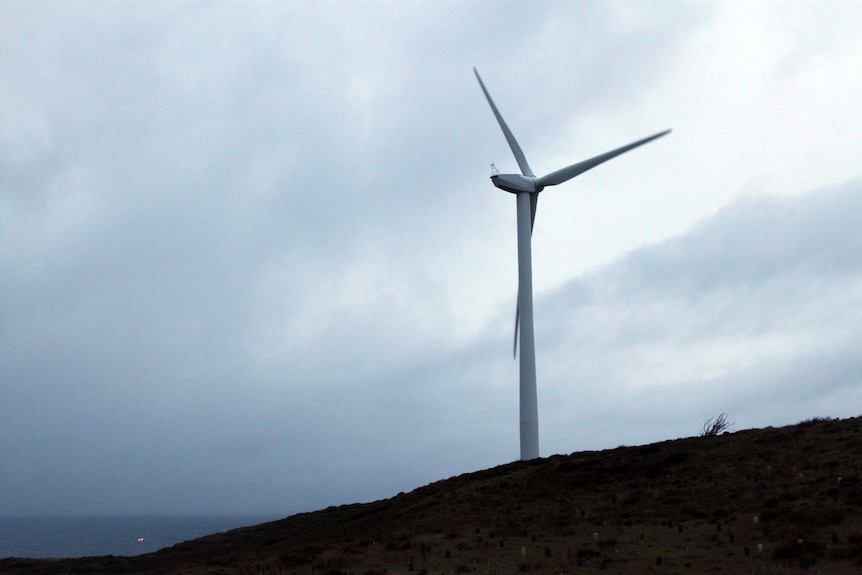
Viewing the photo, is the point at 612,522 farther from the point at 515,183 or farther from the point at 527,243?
the point at 515,183

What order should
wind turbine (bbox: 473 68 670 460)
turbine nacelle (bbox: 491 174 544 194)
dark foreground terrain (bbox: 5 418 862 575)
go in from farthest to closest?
turbine nacelle (bbox: 491 174 544 194) → wind turbine (bbox: 473 68 670 460) → dark foreground terrain (bbox: 5 418 862 575)

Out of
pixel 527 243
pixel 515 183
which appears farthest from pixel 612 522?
pixel 515 183

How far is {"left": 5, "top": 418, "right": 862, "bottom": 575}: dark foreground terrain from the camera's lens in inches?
1016

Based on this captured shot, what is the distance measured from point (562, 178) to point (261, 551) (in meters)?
35.4

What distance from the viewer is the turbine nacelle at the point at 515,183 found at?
2325 inches

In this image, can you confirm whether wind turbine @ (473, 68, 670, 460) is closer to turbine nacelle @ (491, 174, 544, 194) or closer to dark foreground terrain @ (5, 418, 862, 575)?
turbine nacelle @ (491, 174, 544, 194)

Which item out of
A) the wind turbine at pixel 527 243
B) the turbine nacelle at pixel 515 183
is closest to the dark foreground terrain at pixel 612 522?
the wind turbine at pixel 527 243

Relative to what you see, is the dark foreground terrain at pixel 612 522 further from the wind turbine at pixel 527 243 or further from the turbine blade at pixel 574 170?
the turbine blade at pixel 574 170

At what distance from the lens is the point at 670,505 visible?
112 feet

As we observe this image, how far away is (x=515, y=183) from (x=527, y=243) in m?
5.47

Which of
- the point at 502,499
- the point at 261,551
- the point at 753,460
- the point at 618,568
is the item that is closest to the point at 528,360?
the point at 502,499

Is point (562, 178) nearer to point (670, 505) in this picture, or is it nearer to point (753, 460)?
point (753, 460)

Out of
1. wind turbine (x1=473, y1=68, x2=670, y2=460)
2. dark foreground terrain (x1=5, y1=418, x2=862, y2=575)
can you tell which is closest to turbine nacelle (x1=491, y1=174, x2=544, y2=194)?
wind turbine (x1=473, y1=68, x2=670, y2=460)

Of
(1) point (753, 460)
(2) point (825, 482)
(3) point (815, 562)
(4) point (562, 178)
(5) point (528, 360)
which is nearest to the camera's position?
(3) point (815, 562)
